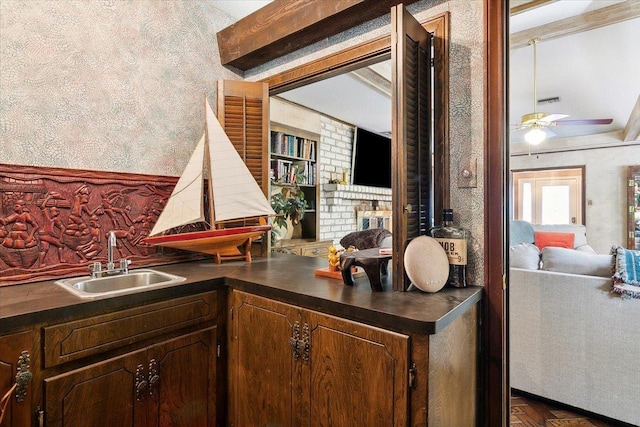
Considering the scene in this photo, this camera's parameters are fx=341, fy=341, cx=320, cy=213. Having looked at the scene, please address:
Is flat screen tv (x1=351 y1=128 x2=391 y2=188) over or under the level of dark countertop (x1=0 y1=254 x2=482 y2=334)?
over

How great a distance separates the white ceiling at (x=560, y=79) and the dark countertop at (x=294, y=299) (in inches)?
48.7

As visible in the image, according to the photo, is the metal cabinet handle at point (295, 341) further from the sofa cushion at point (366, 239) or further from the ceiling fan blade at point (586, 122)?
the ceiling fan blade at point (586, 122)

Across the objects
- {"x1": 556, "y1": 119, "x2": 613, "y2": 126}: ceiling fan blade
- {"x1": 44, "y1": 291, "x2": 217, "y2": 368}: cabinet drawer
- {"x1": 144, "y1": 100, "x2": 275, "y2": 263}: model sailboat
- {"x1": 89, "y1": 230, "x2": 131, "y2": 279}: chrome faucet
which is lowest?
{"x1": 44, "y1": 291, "x2": 217, "y2": 368}: cabinet drawer

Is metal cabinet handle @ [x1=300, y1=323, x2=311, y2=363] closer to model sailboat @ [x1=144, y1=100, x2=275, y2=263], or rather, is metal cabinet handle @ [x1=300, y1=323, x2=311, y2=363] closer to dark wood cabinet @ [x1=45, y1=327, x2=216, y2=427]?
dark wood cabinet @ [x1=45, y1=327, x2=216, y2=427]

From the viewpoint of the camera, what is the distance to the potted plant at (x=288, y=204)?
3.95 m

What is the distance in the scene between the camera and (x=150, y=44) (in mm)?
1994

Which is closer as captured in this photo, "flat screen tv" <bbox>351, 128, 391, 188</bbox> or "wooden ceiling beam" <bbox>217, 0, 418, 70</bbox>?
"wooden ceiling beam" <bbox>217, 0, 418, 70</bbox>

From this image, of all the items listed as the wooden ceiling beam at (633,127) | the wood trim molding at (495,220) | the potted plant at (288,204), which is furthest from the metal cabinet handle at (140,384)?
the wooden ceiling beam at (633,127)

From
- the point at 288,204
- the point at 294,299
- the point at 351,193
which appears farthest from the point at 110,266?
the point at 351,193

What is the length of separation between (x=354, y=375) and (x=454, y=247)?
2.12 ft

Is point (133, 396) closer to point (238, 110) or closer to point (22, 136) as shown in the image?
point (22, 136)

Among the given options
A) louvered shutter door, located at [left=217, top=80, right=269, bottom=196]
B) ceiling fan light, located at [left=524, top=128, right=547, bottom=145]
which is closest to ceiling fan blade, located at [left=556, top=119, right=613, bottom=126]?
A: ceiling fan light, located at [left=524, top=128, right=547, bottom=145]

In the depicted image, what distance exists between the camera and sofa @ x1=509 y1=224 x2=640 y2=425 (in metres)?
1.96

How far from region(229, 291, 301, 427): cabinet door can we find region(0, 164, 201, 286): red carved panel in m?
0.79
